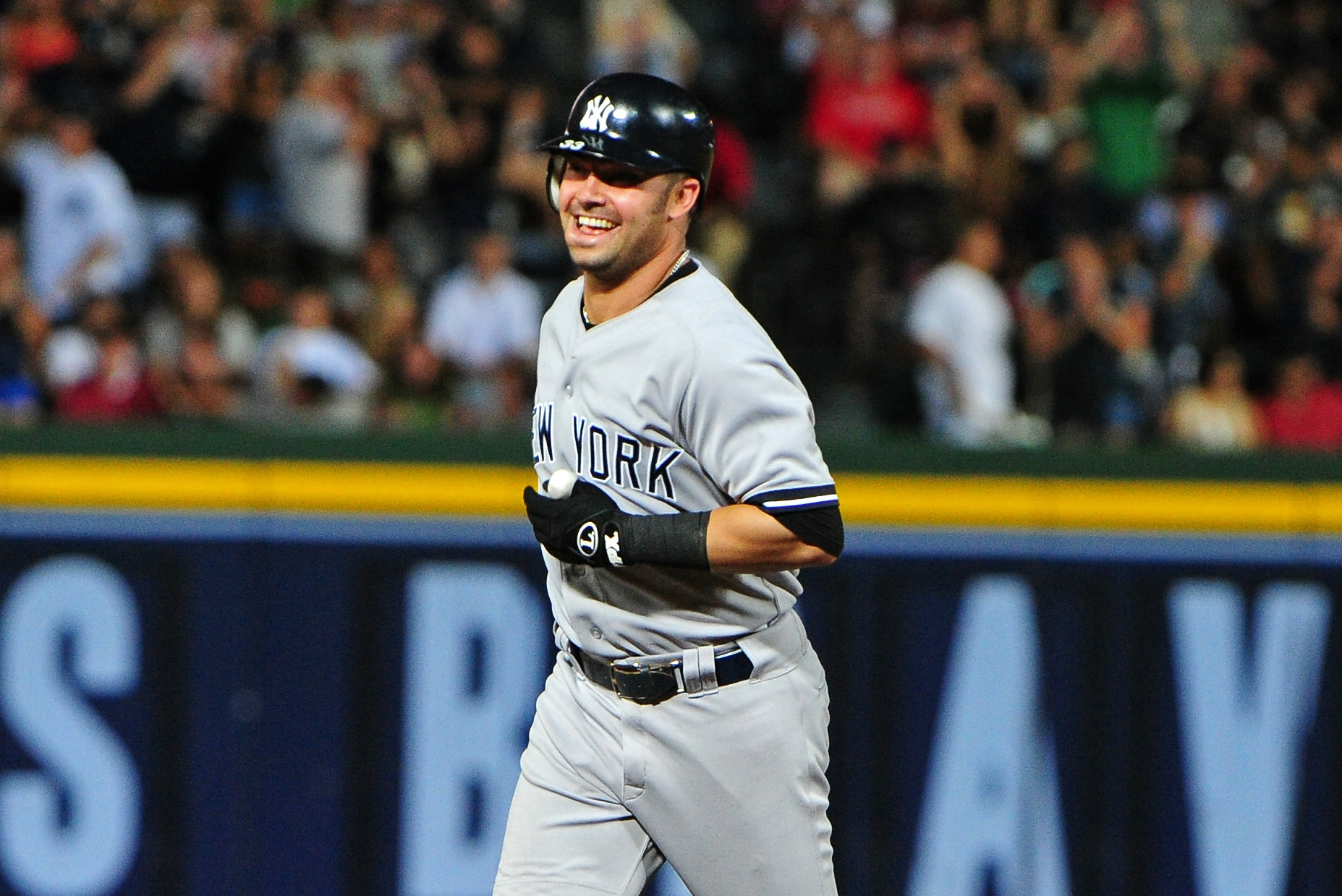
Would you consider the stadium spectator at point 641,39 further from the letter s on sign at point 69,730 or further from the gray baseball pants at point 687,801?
the gray baseball pants at point 687,801

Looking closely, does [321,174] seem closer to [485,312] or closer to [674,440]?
[485,312]

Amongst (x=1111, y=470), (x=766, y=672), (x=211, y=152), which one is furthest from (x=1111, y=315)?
(x=766, y=672)

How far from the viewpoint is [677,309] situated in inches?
124

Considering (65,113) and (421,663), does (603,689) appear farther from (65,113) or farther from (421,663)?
(65,113)

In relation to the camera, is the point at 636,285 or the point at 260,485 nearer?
the point at 636,285

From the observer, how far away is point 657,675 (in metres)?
3.21

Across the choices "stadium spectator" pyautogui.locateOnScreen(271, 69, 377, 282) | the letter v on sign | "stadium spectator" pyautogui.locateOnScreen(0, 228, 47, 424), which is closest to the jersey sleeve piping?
the letter v on sign

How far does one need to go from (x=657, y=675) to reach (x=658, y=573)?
0.18 meters

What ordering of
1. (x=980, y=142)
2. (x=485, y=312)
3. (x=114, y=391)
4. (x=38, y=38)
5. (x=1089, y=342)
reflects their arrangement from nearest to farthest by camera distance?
(x=114, y=391)
(x=1089, y=342)
(x=485, y=312)
(x=38, y=38)
(x=980, y=142)

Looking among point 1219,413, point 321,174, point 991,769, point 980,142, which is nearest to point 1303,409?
point 1219,413

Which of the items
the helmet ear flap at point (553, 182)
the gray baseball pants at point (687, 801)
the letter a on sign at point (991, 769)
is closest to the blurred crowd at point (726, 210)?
the letter a on sign at point (991, 769)

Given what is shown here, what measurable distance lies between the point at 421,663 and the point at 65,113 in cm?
439

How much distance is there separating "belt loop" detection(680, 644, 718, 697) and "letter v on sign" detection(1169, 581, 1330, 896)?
7.44ft

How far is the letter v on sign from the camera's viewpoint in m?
5.02
